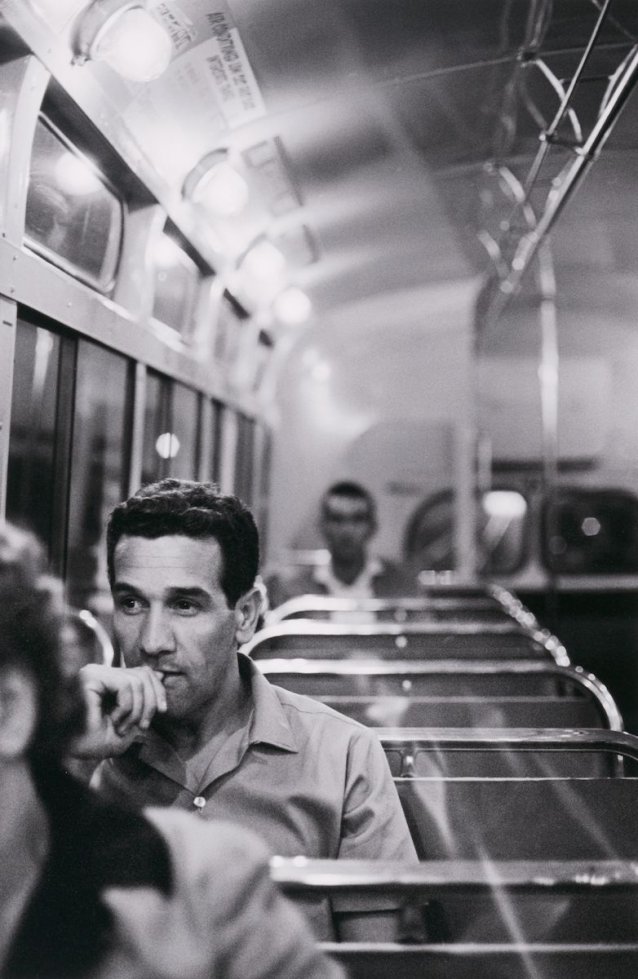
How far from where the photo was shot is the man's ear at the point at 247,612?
1.95 metres

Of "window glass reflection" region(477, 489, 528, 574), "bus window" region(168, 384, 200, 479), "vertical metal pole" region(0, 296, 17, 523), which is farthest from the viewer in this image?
"window glass reflection" region(477, 489, 528, 574)

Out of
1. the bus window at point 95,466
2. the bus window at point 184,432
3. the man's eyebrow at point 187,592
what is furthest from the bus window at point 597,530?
the man's eyebrow at point 187,592

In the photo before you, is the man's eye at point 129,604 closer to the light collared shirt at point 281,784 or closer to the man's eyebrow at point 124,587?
the man's eyebrow at point 124,587

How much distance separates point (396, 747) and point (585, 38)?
2998 mm

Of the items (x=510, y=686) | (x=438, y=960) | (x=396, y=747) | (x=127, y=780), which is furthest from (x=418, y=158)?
(x=438, y=960)

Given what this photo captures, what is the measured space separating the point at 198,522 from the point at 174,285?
10.5 feet

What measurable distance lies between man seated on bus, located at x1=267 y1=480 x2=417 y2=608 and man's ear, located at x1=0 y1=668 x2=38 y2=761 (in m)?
3.70

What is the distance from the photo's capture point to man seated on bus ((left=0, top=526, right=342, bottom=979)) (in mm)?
1431

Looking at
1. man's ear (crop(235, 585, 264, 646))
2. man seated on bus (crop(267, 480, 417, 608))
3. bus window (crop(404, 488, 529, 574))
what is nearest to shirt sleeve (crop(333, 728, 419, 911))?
man's ear (crop(235, 585, 264, 646))

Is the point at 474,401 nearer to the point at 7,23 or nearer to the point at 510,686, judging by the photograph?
the point at 510,686

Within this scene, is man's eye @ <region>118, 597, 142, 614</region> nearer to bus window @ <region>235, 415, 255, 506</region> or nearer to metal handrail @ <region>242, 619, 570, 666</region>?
metal handrail @ <region>242, 619, 570, 666</region>

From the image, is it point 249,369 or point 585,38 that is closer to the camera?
point 585,38

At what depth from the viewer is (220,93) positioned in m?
4.00

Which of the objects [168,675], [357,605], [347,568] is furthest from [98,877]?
[347,568]
